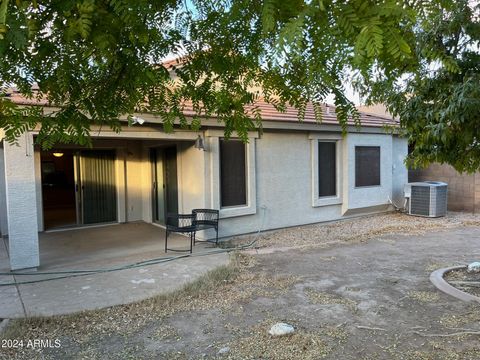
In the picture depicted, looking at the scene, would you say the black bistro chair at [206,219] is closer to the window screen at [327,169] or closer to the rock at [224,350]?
the window screen at [327,169]

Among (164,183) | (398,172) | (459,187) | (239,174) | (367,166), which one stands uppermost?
(367,166)

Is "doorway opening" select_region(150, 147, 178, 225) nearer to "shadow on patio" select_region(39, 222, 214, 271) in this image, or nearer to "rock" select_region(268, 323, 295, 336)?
"shadow on patio" select_region(39, 222, 214, 271)

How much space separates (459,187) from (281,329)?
12395mm

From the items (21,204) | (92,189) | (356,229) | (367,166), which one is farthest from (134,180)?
(367,166)

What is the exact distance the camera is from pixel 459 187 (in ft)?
46.0

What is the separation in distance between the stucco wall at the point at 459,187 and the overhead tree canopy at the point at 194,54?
12596mm

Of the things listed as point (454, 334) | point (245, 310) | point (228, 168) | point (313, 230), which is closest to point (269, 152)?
point (228, 168)

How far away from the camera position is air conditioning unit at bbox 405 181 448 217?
12.6 metres

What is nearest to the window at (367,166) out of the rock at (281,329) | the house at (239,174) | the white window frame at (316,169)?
the house at (239,174)

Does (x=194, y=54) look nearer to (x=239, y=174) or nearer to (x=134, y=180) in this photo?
(x=239, y=174)

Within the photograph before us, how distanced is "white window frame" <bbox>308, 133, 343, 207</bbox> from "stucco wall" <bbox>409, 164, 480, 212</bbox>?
4534 mm

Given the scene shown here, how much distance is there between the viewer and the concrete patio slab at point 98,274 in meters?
5.45

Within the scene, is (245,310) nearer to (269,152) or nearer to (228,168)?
(228,168)

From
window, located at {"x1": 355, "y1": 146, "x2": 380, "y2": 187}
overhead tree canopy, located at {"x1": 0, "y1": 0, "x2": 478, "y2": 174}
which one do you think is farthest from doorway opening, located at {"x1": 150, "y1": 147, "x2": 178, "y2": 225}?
overhead tree canopy, located at {"x1": 0, "y1": 0, "x2": 478, "y2": 174}
